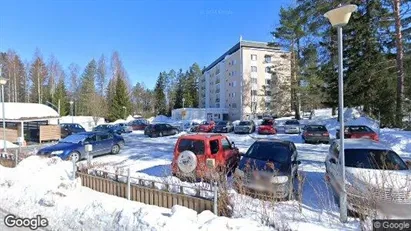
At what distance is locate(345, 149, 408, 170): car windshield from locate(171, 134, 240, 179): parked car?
11.5 feet

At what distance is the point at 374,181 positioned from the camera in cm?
634

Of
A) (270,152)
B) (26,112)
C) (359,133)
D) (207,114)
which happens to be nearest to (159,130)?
(26,112)

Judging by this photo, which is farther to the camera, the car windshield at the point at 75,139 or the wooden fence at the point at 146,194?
the car windshield at the point at 75,139

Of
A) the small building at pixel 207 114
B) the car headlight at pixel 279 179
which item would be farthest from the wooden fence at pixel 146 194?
the small building at pixel 207 114

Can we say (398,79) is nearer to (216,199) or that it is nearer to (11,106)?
(216,199)

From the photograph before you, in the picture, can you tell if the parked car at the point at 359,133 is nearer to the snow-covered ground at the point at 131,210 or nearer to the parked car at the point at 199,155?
the snow-covered ground at the point at 131,210

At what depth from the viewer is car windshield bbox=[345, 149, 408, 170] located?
760 cm

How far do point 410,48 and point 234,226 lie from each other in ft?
77.2

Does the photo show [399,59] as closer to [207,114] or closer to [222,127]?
[222,127]

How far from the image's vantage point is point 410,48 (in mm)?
21844

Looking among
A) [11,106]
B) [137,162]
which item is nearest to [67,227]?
[137,162]

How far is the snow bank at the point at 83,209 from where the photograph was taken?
543 centimetres

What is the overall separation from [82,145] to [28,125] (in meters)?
17.2

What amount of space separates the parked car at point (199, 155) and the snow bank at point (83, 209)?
7.44 ft
